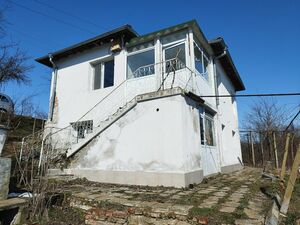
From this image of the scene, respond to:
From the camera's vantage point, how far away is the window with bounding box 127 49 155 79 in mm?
9392

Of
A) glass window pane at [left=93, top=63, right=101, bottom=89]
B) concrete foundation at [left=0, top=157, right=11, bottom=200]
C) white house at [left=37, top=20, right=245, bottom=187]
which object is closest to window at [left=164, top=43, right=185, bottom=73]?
white house at [left=37, top=20, right=245, bottom=187]

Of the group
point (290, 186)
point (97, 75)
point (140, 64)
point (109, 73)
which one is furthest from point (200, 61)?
point (290, 186)

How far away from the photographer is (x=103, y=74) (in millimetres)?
11133

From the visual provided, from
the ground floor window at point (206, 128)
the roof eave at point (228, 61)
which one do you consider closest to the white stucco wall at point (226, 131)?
the roof eave at point (228, 61)

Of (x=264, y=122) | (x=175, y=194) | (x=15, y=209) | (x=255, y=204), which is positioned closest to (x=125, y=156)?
(x=175, y=194)

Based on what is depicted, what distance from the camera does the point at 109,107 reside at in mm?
9883

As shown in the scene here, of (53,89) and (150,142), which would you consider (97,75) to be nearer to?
(53,89)

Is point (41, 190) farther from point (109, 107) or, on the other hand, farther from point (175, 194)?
point (109, 107)

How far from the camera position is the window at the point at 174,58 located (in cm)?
836

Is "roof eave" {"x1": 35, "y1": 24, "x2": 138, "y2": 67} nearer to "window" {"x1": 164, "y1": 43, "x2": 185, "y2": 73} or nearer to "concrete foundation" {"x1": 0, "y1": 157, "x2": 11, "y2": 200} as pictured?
"window" {"x1": 164, "y1": 43, "x2": 185, "y2": 73}

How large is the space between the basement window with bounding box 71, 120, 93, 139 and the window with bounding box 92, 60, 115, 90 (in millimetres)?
1855

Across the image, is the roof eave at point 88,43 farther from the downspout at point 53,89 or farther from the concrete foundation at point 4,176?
the concrete foundation at point 4,176

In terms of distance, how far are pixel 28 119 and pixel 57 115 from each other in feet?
23.3

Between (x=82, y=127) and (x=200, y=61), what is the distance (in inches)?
248
